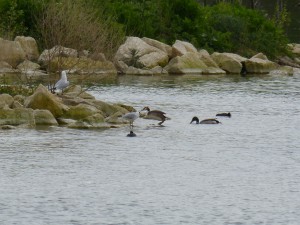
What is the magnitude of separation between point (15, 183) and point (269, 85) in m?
24.4

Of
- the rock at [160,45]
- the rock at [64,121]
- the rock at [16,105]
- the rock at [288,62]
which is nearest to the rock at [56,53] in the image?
the rock at [160,45]

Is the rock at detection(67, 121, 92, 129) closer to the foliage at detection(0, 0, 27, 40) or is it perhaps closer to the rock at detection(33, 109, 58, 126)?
the rock at detection(33, 109, 58, 126)

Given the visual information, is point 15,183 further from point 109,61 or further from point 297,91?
point 109,61

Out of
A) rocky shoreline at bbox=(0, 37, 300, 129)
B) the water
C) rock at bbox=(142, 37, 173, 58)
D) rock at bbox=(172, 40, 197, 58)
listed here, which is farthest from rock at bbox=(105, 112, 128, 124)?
rock at bbox=(142, 37, 173, 58)

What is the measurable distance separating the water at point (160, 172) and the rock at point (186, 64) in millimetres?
14797

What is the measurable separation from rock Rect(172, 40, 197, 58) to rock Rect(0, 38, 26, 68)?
737 centimetres

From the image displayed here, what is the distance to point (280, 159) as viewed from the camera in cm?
2334

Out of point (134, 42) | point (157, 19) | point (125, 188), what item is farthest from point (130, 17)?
point (125, 188)

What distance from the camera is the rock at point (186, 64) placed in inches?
1890

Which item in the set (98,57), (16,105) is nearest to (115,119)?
(16,105)

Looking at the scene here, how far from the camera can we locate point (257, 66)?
49.8 meters

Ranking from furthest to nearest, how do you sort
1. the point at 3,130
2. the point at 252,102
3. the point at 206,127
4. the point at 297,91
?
the point at 297,91, the point at 252,102, the point at 206,127, the point at 3,130

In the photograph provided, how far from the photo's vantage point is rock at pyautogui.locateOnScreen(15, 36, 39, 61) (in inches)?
1825

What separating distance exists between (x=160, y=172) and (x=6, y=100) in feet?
25.8
